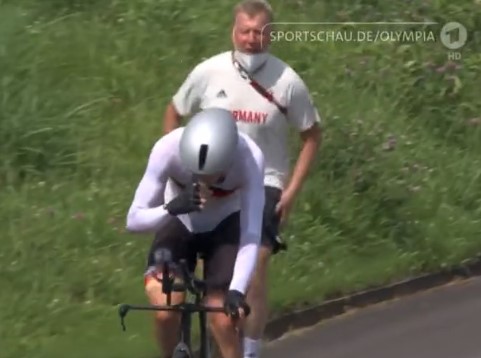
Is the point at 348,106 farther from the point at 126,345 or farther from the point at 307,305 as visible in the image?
the point at 126,345

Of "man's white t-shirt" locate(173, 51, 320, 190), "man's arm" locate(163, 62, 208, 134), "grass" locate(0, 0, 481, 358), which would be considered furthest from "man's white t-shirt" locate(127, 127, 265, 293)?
"grass" locate(0, 0, 481, 358)

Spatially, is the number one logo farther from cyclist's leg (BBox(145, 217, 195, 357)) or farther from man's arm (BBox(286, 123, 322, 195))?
cyclist's leg (BBox(145, 217, 195, 357))

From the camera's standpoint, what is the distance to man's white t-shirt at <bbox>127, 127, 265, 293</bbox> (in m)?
6.67

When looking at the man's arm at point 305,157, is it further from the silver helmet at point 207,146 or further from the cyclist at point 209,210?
the silver helmet at point 207,146

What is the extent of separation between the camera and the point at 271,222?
7.91 meters

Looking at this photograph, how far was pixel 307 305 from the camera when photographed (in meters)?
11.1

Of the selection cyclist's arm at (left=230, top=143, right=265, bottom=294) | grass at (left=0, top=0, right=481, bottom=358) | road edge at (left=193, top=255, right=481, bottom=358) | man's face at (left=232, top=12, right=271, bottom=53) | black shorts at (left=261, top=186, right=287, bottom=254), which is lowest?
road edge at (left=193, top=255, right=481, bottom=358)

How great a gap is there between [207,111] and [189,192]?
→ 0.38 metres

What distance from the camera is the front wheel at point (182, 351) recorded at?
6.60m

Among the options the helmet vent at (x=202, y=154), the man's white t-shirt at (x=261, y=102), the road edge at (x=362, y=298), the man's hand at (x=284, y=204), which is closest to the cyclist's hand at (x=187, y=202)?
the helmet vent at (x=202, y=154)

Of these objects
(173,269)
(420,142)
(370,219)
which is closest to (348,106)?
(420,142)

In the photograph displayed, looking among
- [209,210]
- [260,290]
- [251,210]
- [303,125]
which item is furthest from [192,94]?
[251,210]

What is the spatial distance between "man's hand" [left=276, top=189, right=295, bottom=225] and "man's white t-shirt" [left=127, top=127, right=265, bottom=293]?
126 cm

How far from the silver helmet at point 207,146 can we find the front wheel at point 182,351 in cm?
80
